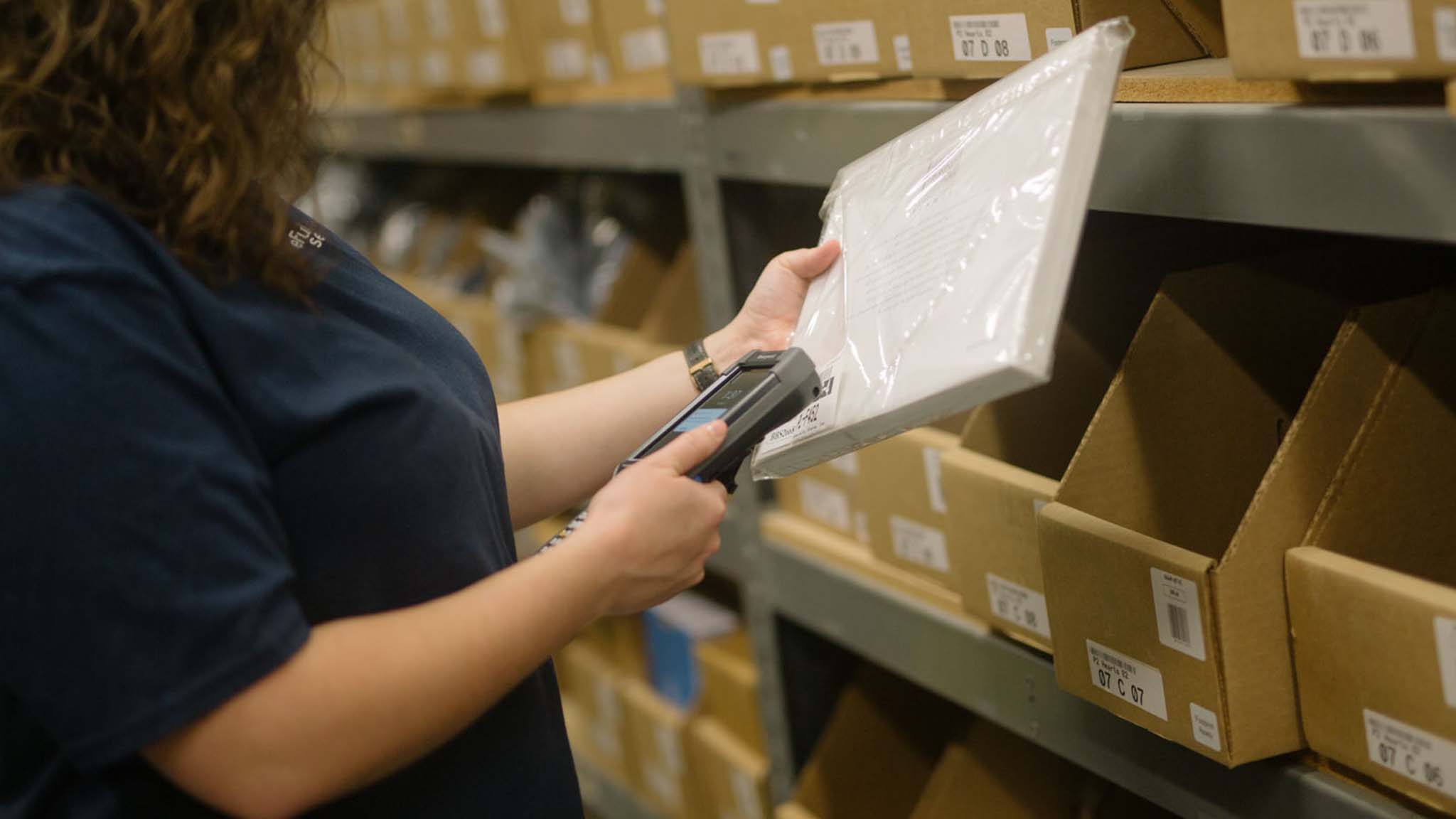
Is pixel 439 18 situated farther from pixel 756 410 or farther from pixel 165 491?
pixel 165 491

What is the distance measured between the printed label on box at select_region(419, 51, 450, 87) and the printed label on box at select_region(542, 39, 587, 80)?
1.04ft

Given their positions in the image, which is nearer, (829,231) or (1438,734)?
(1438,734)

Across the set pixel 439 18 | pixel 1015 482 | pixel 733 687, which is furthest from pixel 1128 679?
pixel 439 18

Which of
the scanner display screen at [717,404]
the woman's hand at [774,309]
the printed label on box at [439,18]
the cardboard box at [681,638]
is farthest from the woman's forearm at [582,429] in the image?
the printed label on box at [439,18]

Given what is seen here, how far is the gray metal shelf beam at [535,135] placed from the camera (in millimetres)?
1660

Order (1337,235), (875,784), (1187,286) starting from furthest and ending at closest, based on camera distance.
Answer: (875,784) → (1337,235) → (1187,286)

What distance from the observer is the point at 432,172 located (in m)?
3.13

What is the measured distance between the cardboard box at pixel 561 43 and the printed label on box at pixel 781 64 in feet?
1.86

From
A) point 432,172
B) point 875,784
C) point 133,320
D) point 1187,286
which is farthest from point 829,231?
point 432,172

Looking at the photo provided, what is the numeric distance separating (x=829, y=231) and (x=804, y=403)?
241 millimetres

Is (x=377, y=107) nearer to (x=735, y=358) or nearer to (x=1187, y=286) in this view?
(x=735, y=358)

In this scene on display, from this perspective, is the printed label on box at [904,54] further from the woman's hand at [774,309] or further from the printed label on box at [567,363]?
the printed label on box at [567,363]

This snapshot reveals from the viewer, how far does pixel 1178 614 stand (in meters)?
0.90

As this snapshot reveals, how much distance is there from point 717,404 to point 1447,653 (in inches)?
18.3
